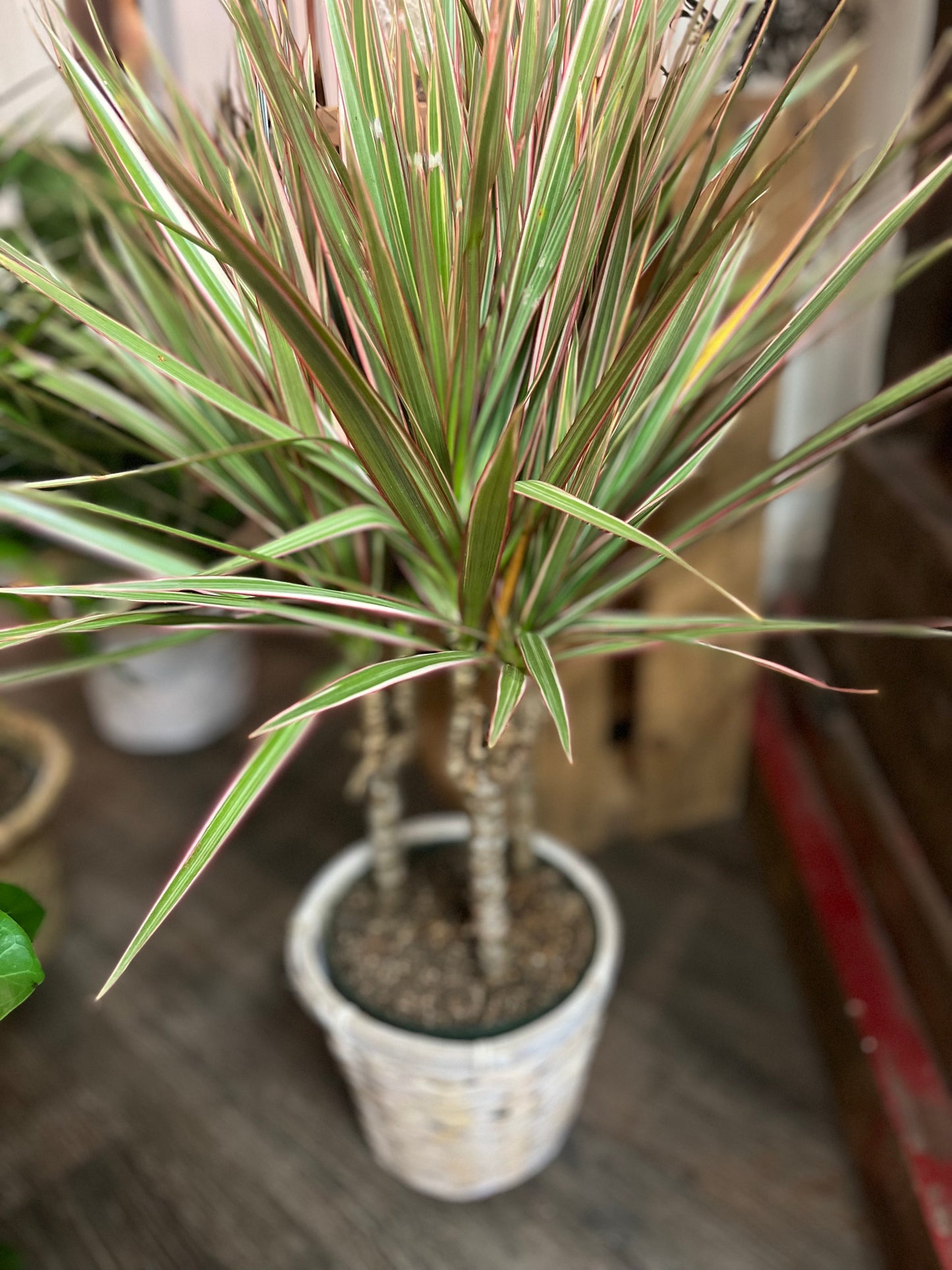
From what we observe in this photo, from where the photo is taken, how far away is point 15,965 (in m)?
0.50

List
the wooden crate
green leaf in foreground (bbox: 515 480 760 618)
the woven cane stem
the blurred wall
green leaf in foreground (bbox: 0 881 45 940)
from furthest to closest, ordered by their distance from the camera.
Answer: the blurred wall → the wooden crate → the woven cane stem → green leaf in foreground (bbox: 0 881 45 940) → green leaf in foreground (bbox: 515 480 760 618)

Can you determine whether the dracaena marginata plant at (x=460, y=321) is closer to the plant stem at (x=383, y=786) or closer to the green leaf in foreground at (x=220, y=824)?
the green leaf in foreground at (x=220, y=824)

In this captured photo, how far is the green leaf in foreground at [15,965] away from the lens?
494 millimetres

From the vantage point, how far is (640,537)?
0.46 metres

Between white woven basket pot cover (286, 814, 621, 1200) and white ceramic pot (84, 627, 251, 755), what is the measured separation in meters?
0.59

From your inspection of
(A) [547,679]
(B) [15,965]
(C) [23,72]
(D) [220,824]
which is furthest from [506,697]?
(C) [23,72]

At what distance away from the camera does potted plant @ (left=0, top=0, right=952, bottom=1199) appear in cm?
49

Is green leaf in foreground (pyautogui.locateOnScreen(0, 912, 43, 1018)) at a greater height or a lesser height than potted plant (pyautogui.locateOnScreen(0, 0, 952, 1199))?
lesser

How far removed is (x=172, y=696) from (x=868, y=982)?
3.34ft

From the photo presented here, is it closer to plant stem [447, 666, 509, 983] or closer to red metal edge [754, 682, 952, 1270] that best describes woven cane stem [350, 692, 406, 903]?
plant stem [447, 666, 509, 983]

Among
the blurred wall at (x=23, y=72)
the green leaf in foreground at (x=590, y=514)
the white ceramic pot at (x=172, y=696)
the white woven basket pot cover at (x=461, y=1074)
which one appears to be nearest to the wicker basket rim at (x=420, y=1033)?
the white woven basket pot cover at (x=461, y=1074)

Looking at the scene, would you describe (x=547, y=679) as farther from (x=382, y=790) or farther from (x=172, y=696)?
(x=172, y=696)

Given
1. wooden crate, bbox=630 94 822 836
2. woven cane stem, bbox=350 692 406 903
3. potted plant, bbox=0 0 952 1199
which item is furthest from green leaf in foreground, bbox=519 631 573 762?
wooden crate, bbox=630 94 822 836

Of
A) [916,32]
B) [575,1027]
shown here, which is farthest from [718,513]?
[916,32]
